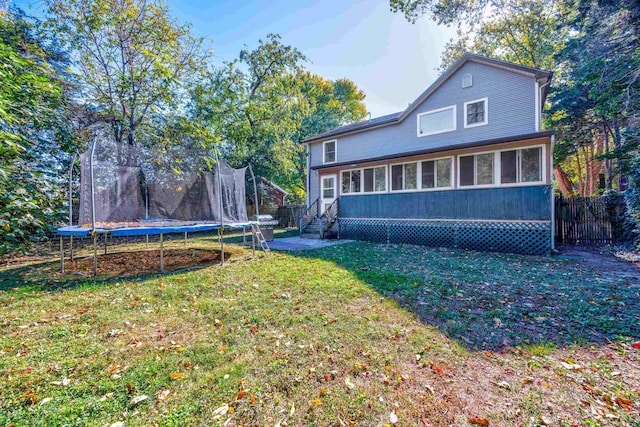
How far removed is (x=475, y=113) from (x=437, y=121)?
1522 millimetres

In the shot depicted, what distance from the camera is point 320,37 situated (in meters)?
13.4

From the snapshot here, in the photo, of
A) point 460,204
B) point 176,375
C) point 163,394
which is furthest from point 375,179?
point 163,394

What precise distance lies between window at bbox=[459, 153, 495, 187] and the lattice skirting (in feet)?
5.06

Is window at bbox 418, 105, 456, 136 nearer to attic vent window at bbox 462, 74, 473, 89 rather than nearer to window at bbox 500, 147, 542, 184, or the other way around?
attic vent window at bbox 462, 74, 473, 89

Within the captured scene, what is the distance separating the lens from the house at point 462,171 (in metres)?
9.12

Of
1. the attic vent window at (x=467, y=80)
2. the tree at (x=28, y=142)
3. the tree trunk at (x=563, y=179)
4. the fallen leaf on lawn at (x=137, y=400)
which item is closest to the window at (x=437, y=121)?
the attic vent window at (x=467, y=80)

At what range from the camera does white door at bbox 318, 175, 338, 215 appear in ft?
50.2

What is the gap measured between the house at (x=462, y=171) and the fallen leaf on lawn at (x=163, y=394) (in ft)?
33.1

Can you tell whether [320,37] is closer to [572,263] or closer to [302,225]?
[302,225]

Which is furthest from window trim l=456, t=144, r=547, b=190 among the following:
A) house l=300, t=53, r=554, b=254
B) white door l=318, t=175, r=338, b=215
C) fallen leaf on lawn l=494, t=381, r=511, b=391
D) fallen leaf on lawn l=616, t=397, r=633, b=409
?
fallen leaf on lawn l=494, t=381, r=511, b=391

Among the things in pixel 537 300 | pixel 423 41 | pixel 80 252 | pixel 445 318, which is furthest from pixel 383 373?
pixel 423 41

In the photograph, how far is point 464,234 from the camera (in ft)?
Answer: 33.1

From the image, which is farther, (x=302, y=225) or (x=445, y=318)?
(x=302, y=225)

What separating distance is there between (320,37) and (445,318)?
13.9 m
